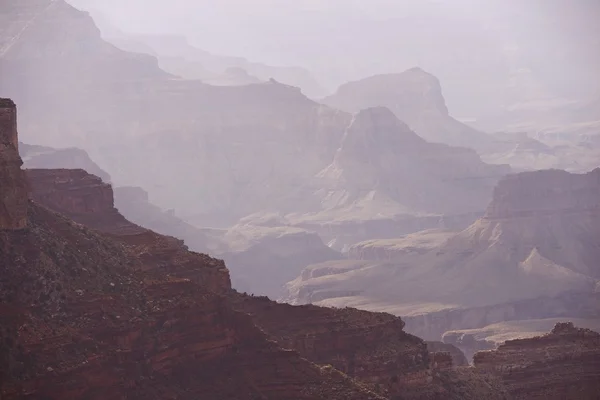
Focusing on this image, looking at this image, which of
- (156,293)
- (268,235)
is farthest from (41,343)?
(268,235)

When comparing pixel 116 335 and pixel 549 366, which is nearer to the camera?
pixel 116 335

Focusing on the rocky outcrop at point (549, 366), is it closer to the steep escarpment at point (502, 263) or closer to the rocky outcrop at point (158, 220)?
the steep escarpment at point (502, 263)

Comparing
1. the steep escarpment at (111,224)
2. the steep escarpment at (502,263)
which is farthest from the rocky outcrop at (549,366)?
the steep escarpment at (502,263)

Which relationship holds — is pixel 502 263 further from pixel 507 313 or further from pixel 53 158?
pixel 53 158

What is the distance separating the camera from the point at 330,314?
2142 inches

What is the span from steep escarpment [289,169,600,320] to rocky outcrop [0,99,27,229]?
102845mm

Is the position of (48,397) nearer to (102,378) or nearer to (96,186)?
(102,378)

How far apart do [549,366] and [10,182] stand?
101ft

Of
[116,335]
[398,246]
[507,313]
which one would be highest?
[116,335]

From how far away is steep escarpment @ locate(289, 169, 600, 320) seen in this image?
502 feet

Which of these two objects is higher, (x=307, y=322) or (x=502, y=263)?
(x=307, y=322)

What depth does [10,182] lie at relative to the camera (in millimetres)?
43500

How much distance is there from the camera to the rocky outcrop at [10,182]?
43375 millimetres

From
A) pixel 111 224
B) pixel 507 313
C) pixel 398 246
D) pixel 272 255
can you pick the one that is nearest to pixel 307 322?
pixel 111 224
